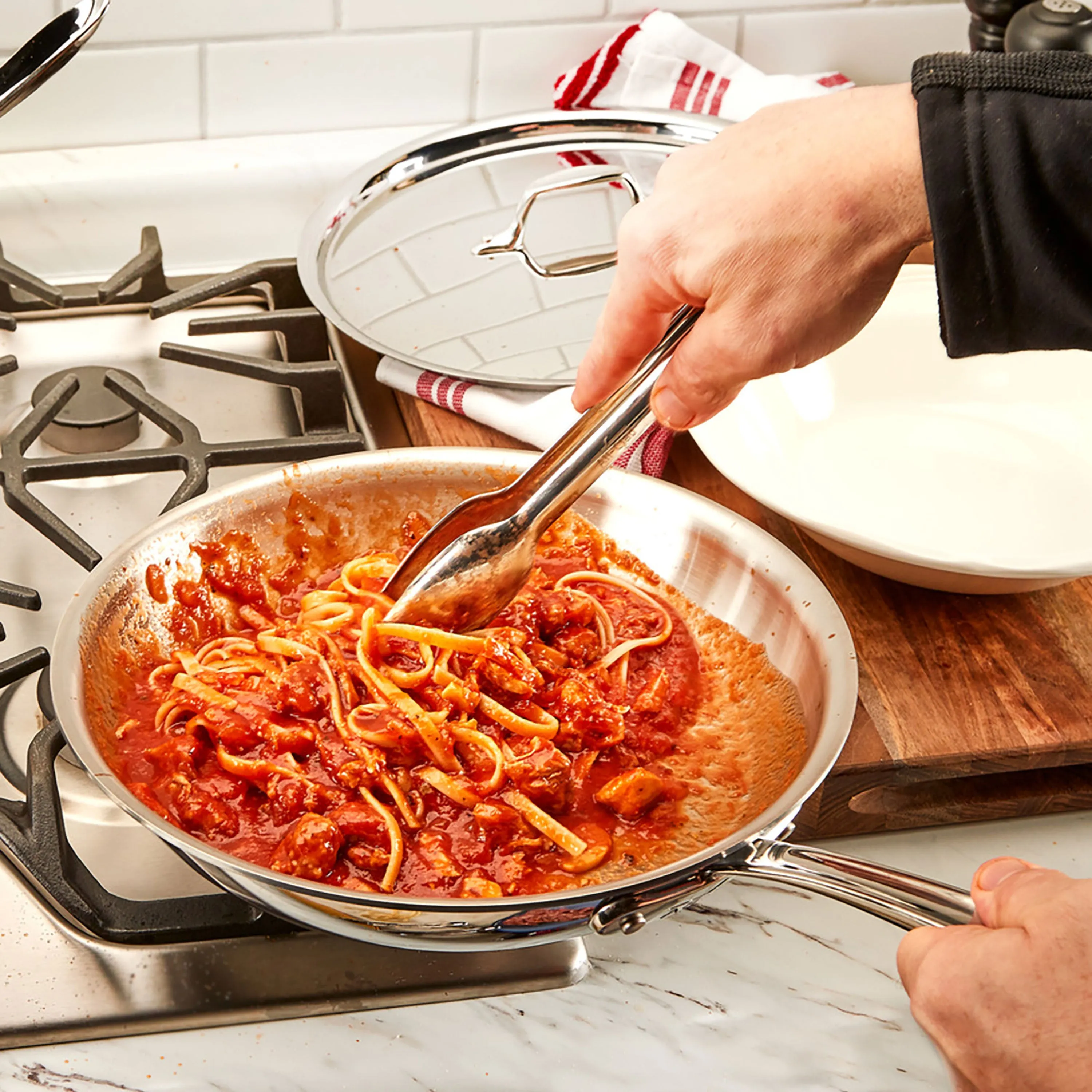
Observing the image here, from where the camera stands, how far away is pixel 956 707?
48.7 inches

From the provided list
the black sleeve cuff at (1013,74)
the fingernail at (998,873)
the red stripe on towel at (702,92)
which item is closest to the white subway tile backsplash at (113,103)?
the red stripe on towel at (702,92)

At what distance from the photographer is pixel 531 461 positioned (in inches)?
52.6

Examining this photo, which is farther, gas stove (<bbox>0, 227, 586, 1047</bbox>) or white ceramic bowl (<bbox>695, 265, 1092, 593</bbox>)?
white ceramic bowl (<bbox>695, 265, 1092, 593</bbox>)

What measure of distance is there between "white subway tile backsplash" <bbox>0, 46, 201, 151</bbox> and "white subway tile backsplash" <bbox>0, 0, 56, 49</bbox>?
3.1 inches

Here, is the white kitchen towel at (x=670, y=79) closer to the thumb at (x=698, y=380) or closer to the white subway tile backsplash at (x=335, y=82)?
the white subway tile backsplash at (x=335, y=82)

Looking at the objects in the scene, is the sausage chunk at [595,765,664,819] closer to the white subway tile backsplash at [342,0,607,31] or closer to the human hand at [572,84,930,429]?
the human hand at [572,84,930,429]

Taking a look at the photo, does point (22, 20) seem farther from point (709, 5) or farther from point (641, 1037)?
point (641, 1037)

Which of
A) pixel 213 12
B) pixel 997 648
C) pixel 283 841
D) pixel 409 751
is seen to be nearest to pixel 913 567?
pixel 997 648

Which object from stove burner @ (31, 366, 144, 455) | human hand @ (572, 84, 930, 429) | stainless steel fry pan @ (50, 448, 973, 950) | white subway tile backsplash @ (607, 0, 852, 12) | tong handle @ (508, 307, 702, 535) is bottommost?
stainless steel fry pan @ (50, 448, 973, 950)

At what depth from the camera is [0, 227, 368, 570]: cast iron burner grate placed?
4.41 feet

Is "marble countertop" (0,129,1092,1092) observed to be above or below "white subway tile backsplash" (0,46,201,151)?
below

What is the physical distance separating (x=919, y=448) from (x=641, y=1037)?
82 cm

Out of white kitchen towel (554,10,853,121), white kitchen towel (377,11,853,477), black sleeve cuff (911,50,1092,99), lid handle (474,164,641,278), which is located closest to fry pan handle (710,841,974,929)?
black sleeve cuff (911,50,1092,99)

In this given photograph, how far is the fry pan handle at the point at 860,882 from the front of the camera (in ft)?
2.62
